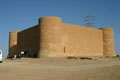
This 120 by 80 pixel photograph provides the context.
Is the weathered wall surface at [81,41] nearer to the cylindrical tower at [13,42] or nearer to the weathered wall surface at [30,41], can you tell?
the weathered wall surface at [30,41]

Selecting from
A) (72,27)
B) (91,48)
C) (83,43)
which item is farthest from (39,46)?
(91,48)

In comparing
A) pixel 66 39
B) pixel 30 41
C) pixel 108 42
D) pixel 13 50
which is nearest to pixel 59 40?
pixel 66 39

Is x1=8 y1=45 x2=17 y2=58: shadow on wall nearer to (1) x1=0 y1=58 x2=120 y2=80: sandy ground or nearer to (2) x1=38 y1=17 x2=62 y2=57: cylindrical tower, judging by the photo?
(2) x1=38 y1=17 x2=62 y2=57: cylindrical tower

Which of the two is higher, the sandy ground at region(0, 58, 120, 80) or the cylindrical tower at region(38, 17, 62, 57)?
the cylindrical tower at region(38, 17, 62, 57)

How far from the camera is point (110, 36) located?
136ft

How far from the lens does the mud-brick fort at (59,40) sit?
28.7m

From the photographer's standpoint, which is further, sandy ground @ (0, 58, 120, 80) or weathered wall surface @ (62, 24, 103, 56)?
weathered wall surface @ (62, 24, 103, 56)

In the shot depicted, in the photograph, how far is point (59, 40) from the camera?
29.5 m

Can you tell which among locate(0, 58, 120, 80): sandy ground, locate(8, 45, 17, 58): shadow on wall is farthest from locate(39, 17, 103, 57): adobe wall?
locate(0, 58, 120, 80): sandy ground

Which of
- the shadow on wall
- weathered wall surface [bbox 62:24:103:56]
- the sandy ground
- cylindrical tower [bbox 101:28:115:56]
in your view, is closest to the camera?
the sandy ground

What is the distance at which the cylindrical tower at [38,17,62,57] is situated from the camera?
28.5m

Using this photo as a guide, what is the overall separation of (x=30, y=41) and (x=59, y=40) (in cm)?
812

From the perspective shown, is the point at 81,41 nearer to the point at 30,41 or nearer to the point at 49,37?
the point at 49,37

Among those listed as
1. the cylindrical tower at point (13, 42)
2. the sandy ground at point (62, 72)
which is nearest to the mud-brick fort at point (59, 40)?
the cylindrical tower at point (13, 42)
